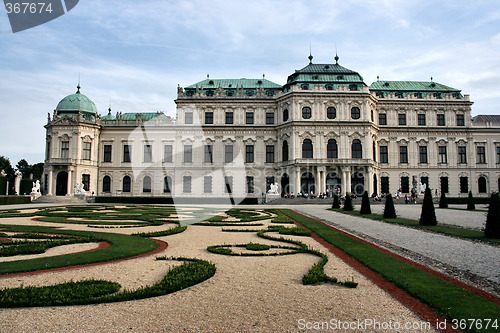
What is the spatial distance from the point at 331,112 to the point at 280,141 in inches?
300

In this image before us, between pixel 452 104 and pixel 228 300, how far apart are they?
173 feet

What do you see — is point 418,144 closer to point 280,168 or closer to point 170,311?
point 280,168

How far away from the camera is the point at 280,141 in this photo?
157 feet

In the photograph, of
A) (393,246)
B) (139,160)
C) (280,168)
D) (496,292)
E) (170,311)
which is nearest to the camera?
(170,311)

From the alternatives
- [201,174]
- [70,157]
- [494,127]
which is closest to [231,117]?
[201,174]

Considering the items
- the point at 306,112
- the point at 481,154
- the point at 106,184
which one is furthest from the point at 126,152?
the point at 481,154

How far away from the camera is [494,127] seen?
48.7 meters

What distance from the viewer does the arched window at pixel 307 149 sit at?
149 feet

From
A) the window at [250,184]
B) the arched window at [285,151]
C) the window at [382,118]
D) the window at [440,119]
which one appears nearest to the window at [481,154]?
the window at [440,119]

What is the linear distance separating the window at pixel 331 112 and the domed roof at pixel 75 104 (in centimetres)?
3289

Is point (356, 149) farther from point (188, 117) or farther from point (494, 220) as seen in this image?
point (494, 220)

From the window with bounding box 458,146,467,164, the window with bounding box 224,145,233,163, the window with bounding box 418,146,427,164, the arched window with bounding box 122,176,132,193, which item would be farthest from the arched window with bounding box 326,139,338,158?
the arched window with bounding box 122,176,132,193

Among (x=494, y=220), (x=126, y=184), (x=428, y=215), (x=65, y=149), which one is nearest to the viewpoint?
(x=494, y=220)

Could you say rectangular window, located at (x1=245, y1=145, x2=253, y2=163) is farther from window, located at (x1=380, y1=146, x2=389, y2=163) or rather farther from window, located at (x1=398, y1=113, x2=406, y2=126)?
window, located at (x1=398, y1=113, x2=406, y2=126)
